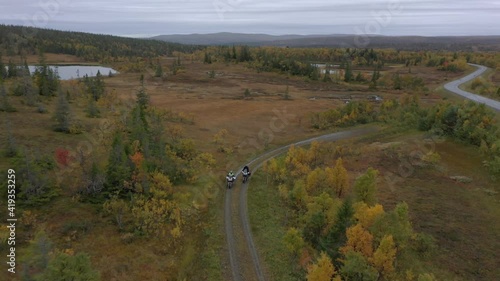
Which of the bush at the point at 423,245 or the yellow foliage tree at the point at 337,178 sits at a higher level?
the yellow foliage tree at the point at 337,178

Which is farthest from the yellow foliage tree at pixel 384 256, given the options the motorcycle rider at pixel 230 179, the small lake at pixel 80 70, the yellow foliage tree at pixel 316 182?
the small lake at pixel 80 70

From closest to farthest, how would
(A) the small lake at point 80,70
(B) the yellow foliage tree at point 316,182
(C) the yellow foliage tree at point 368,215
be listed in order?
1. (C) the yellow foliage tree at point 368,215
2. (B) the yellow foliage tree at point 316,182
3. (A) the small lake at point 80,70

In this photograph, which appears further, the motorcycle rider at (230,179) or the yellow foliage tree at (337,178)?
the motorcycle rider at (230,179)

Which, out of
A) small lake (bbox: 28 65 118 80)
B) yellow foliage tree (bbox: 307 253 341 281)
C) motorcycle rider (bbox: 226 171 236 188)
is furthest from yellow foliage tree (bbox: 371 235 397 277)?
small lake (bbox: 28 65 118 80)

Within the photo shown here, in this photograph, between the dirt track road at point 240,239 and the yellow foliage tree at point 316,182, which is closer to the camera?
the dirt track road at point 240,239

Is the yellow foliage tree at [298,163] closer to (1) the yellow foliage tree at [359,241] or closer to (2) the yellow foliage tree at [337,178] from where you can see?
(2) the yellow foliage tree at [337,178]

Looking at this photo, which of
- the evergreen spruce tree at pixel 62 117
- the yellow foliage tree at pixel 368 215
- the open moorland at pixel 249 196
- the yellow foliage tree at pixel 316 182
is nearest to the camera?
the open moorland at pixel 249 196

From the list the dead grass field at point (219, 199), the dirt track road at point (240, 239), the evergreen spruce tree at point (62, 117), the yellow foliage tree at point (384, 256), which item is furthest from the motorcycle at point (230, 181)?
the evergreen spruce tree at point (62, 117)

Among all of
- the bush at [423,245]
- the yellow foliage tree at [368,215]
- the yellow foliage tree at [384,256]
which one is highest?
the yellow foliage tree at [368,215]

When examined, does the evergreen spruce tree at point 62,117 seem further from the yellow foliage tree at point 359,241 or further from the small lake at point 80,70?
the small lake at point 80,70

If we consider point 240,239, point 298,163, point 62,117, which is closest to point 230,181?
point 298,163
